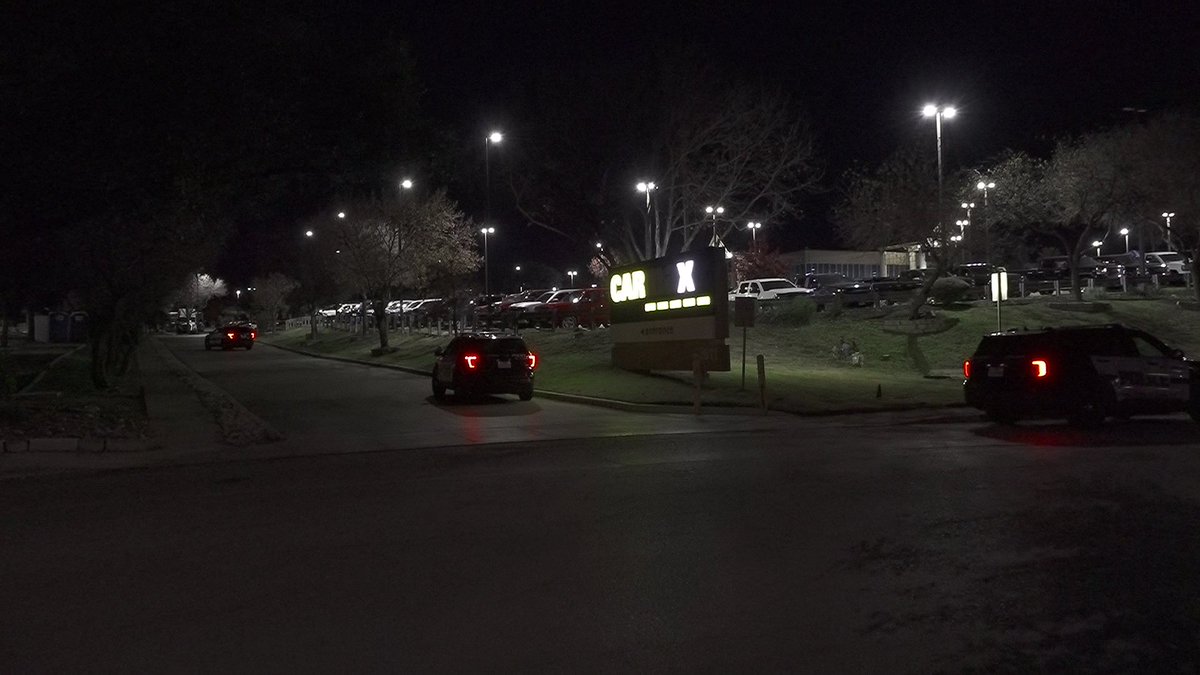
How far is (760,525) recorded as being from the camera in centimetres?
1037

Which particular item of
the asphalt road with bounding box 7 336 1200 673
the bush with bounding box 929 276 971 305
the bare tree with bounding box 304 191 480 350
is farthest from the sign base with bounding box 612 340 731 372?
the bare tree with bounding box 304 191 480 350

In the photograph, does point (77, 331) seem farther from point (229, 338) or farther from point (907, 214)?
point (907, 214)

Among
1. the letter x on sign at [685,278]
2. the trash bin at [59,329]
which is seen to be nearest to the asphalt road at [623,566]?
the letter x on sign at [685,278]

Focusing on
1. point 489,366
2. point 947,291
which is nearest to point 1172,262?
point 947,291

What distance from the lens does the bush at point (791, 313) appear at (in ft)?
132

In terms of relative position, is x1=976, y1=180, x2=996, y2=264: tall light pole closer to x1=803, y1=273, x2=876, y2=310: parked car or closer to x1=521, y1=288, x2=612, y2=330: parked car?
x1=803, y1=273, x2=876, y2=310: parked car

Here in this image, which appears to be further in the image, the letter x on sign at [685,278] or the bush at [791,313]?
the bush at [791,313]

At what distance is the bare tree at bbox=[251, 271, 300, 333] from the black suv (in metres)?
64.3

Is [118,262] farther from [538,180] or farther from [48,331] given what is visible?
[48,331]

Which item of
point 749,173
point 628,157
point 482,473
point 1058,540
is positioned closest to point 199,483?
point 482,473

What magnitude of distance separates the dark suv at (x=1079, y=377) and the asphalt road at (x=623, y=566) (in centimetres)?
297

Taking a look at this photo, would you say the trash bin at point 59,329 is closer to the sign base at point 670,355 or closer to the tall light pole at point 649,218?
the tall light pole at point 649,218

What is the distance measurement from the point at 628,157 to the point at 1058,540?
29.3 meters

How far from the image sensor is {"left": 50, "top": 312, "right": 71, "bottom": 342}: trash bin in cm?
7825
